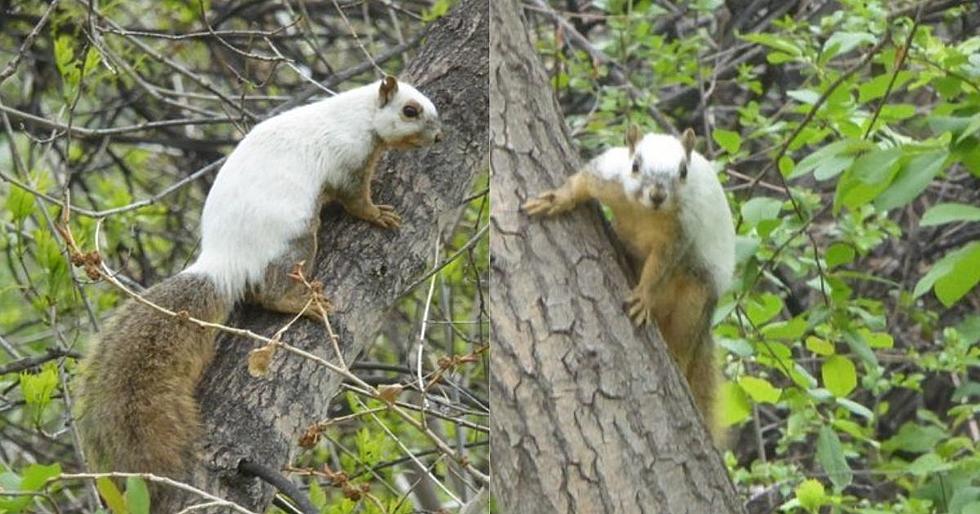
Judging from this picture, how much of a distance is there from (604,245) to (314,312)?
0.35 m

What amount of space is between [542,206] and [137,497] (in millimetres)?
418

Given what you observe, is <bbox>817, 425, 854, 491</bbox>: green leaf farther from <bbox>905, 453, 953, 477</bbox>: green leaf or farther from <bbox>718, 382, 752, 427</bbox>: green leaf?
<bbox>905, 453, 953, 477</bbox>: green leaf

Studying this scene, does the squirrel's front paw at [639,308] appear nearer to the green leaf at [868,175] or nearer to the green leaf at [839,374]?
the green leaf at [868,175]

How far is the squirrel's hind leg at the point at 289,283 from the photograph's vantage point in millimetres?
1379

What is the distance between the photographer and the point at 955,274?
152cm

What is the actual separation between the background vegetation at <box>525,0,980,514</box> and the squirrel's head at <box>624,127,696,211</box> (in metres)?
0.21

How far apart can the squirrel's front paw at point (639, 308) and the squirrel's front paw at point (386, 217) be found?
409mm

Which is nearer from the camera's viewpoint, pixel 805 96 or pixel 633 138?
pixel 633 138

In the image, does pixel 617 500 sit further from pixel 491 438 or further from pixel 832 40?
pixel 832 40

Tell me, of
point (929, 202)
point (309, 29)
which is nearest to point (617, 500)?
point (309, 29)

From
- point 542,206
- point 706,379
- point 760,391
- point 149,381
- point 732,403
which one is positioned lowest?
point 760,391

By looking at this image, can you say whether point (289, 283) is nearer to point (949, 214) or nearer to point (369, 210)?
point (369, 210)

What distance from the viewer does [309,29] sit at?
5.38 feet

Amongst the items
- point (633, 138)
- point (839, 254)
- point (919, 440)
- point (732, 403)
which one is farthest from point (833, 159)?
point (919, 440)
